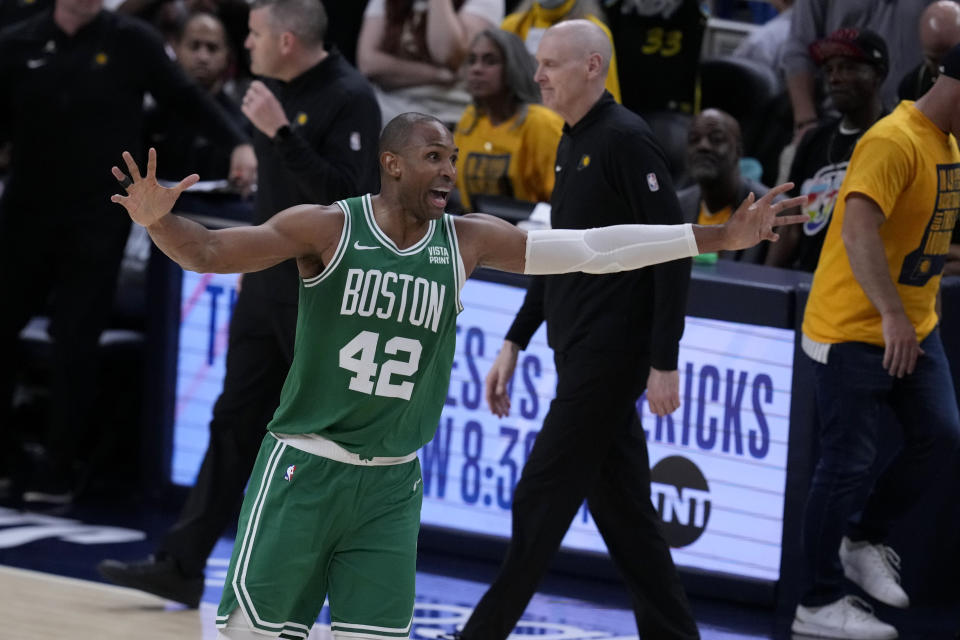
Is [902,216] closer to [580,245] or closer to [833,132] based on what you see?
[833,132]

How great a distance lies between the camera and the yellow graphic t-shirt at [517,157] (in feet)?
24.1

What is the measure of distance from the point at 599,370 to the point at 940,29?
2.70 metres

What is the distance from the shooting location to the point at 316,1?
5816 millimetres

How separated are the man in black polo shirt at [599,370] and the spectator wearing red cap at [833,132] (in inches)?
65.8

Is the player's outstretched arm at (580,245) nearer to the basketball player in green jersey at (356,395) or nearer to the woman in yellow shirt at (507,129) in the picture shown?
the basketball player in green jersey at (356,395)

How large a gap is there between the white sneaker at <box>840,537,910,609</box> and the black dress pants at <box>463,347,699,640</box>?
38.9 inches

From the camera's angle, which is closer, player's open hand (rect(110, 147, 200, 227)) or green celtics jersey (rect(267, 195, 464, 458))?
player's open hand (rect(110, 147, 200, 227))

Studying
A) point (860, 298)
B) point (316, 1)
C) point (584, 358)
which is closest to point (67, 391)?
point (316, 1)

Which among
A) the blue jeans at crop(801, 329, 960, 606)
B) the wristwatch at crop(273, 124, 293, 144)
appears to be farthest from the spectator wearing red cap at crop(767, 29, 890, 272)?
the wristwatch at crop(273, 124, 293, 144)

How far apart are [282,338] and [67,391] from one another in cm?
210

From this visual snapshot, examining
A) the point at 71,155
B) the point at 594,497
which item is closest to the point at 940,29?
A: the point at 594,497

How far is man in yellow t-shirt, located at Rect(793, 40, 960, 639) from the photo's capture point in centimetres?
538

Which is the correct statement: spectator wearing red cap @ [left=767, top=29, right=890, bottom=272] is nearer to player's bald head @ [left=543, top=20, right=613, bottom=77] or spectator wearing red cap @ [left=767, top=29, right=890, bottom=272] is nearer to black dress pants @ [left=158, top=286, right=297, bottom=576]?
player's bald head @ [left=543, top=20, right=613, bottom=77]

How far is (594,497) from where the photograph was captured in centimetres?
523
